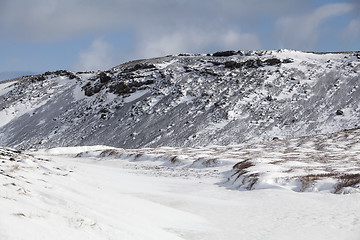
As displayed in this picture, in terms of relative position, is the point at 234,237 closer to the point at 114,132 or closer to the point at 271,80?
the point at 114,132

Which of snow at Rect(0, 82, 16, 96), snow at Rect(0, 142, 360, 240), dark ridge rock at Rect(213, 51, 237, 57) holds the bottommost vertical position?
snow at Rect(0, 142, 360, 240)

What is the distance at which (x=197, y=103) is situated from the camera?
6706 centimetres

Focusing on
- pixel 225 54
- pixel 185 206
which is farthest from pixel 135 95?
pixel 185 206

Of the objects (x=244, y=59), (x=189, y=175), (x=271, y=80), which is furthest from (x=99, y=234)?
(x=244, y=59)

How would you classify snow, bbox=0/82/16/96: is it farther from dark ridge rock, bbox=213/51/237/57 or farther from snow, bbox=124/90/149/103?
dark ridge rock, bbox=213/51/237/57

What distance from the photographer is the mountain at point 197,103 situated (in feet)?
190

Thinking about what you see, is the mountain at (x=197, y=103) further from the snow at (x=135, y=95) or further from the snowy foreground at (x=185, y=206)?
the snowy foreground at (x=185, y=206)

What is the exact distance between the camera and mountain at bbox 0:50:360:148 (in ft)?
190

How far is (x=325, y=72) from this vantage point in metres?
69.6

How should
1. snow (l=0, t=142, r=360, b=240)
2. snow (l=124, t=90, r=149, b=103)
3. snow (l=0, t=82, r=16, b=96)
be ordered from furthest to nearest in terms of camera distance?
snow (l=0, t=82, r=16, b=96), snow (l=124, t=90, r=149, b=103), snow (l=0, t=142, r=360, b=240)

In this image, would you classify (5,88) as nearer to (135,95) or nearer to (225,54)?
(135,95)

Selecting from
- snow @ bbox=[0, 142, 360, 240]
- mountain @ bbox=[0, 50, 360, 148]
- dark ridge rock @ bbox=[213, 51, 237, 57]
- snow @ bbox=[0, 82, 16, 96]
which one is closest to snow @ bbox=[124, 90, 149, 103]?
mountain @ bbox=[0, 50, 360, 148]

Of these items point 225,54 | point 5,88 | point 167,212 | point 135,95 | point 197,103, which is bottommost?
point 167,212

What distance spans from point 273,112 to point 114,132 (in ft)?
98.9
